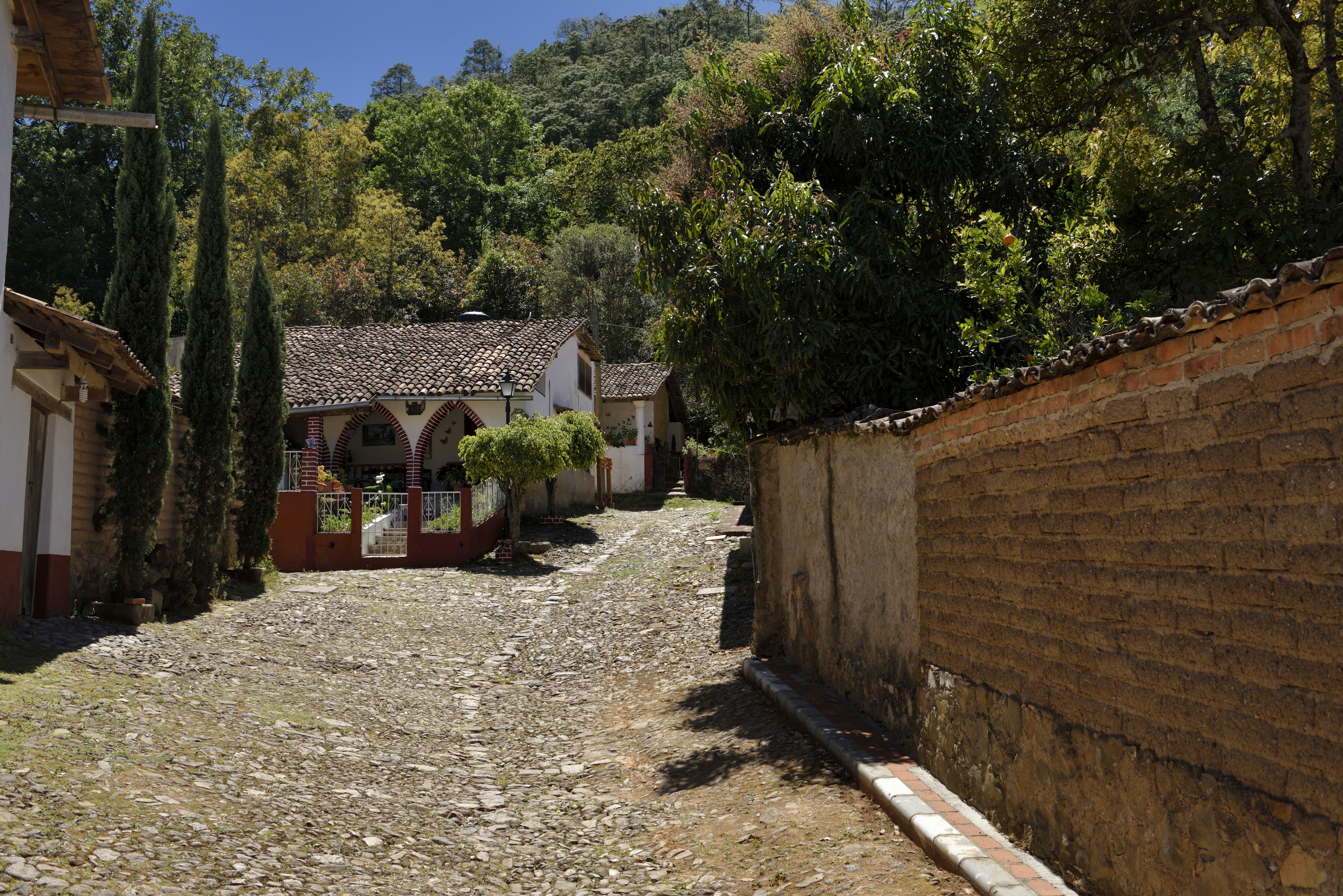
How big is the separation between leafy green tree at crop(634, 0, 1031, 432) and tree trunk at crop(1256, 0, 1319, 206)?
2231 mm

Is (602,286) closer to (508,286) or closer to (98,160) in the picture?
(508,286)

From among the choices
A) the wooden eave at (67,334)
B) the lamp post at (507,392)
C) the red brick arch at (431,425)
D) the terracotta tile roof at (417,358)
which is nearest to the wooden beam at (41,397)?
the wooden eave at (67,334)

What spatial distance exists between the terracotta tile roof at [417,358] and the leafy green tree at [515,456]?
3.80 metres

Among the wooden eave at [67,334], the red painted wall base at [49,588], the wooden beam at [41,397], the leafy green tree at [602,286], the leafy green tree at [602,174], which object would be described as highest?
the leafy green tree at [602,174]

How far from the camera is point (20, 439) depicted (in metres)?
9.11

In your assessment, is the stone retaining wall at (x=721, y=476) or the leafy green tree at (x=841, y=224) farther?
the stone retaining wall at (x=721, y=476)

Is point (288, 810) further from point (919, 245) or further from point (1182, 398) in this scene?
point (919, 245)

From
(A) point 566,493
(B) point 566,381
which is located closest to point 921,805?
(A) point 566,493

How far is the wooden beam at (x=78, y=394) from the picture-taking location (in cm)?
1002

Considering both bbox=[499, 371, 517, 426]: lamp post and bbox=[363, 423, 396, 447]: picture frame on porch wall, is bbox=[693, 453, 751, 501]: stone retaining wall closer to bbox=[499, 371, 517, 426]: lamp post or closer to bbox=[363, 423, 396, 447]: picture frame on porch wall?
bbox=[499, 371, 517, 426]: lamp post

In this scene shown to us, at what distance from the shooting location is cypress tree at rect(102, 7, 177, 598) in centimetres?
1086

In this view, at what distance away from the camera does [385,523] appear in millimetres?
18547

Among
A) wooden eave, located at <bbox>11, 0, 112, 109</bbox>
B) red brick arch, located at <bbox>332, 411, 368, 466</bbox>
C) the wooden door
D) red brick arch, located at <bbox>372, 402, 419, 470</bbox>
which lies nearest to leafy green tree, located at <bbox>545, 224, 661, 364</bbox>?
red brick arch, located at <bbox>332, 411, 368, 466</bbox>

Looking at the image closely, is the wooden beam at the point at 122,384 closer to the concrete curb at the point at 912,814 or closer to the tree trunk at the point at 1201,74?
the concrete curb at the point at 912,814
